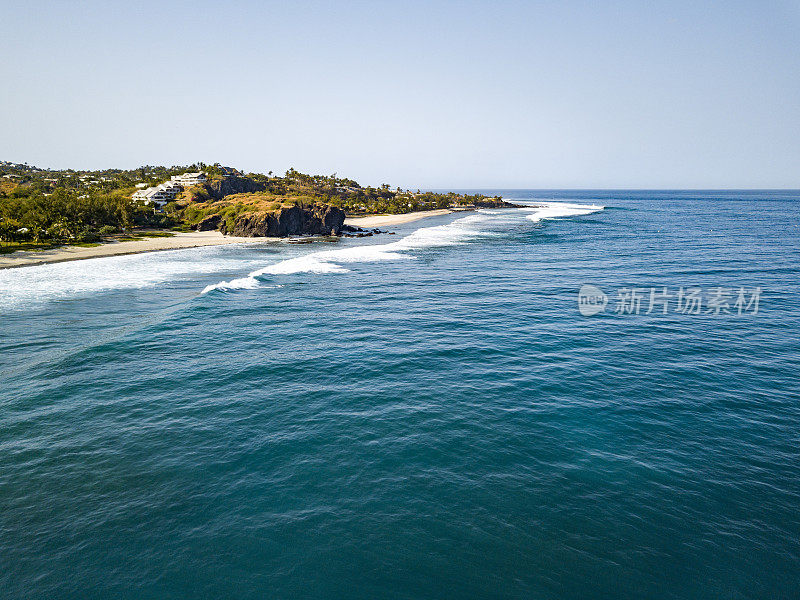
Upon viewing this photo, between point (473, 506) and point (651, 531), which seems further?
point (473, 506)

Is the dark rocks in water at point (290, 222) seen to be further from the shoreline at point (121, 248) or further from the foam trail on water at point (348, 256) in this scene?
the foam trail on water at point (348, 256)

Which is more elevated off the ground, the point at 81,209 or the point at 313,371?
the point at 81,209

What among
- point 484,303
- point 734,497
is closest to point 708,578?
point 734,497

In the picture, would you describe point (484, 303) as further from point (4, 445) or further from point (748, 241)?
point (748, 241)

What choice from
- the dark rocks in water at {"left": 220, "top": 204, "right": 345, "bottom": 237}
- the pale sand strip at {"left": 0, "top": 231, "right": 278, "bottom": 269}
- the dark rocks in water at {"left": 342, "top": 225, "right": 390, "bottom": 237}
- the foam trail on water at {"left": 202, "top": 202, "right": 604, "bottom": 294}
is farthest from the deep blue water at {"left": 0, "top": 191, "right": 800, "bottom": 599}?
the dark rocks in water at {"left": 342, "top": 225, "right": 390, "bottom": 237}

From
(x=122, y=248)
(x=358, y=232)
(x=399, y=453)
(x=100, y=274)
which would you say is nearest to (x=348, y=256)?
(x=100, y=274)

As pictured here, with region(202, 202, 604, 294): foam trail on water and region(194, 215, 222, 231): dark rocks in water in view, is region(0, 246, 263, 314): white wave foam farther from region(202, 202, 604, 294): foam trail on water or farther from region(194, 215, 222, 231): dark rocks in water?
region(194, 215, 222, 231): dark rocks in water

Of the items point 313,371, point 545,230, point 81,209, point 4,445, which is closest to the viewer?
point 4,445

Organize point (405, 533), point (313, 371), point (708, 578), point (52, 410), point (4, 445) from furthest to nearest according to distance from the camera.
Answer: point (313, 371) < point (52, 410) < point (4, 445) < point (405, 533) < point (708, 578)
